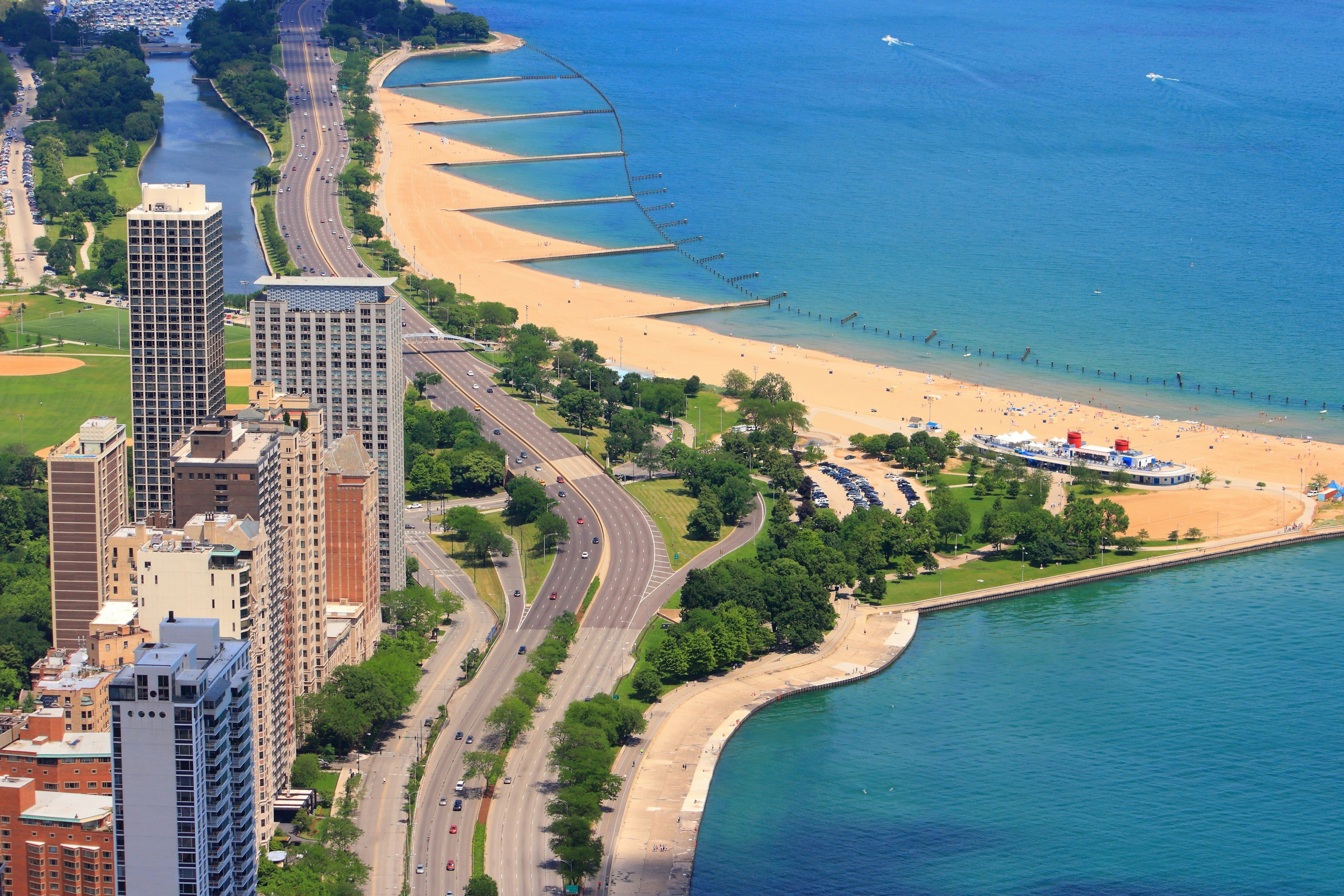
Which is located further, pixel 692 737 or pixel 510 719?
pixel 692 737

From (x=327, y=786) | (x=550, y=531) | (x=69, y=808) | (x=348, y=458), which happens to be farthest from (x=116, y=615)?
(x=550, y=531)

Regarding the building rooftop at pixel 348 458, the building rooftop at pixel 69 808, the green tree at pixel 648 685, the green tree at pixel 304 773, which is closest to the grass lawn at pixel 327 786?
the green tree at pixel 304 773

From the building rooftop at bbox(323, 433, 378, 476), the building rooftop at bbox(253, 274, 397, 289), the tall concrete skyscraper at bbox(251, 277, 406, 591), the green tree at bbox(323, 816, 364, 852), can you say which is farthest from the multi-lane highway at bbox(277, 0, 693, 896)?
the building rooftop at bbox(253, 274, 397, 289)

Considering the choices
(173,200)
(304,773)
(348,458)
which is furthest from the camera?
(173,200)

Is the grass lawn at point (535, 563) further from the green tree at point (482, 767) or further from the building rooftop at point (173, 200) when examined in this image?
the building rooftop at point (173, 200)

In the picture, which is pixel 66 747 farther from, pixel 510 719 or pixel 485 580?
pixel 485 580
